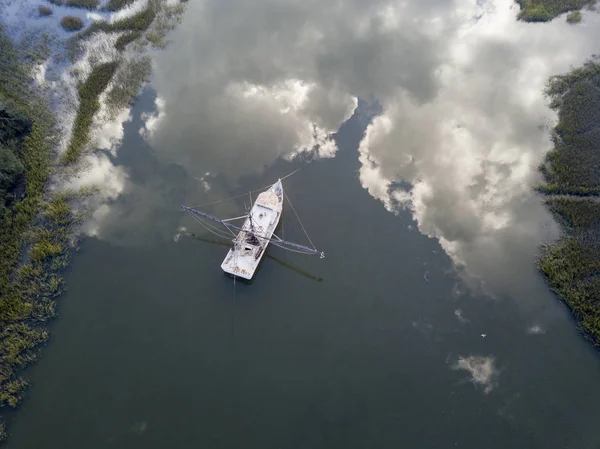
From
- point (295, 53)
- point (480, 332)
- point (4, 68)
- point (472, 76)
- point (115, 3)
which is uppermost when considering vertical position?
point (472, 76)

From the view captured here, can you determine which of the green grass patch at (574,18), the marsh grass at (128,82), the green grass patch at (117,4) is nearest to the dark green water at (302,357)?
the marsh grass at (128,82)

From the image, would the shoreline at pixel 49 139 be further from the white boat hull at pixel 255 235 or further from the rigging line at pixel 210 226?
the white boat hull at pixel 255 235

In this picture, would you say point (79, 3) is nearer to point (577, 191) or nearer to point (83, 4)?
point (83, 4)

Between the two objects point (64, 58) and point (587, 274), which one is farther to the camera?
point (64, 58)

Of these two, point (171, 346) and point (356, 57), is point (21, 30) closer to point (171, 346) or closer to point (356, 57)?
point (356, 57)

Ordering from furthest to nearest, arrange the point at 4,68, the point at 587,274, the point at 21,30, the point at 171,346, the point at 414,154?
the point at 21,30
the point at 4,68
the point at 414,154
the point at 587,274
the point at 171,346

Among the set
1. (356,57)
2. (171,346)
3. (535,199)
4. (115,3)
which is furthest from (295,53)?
(171,346)
